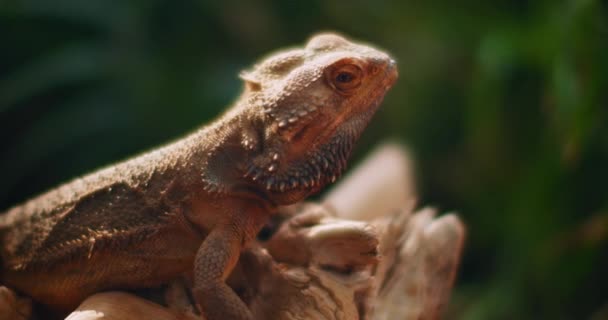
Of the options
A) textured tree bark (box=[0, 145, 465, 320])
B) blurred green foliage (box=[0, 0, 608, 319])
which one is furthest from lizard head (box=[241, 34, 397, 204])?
blurred green foliage (box=[0, 0, 608, 319])

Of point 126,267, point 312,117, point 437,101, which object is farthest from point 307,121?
point 437,101

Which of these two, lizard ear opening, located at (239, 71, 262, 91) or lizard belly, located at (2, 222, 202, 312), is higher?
lizard ear opening, located at (239, 71, 262, 91)

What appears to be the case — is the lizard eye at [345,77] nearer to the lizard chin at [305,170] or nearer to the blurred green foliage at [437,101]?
the lizard chin at [305,170]

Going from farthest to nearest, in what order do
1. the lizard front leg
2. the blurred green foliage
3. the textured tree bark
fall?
1. the blurred green foliage
2. the textured tree bark
3. the lizard front leg

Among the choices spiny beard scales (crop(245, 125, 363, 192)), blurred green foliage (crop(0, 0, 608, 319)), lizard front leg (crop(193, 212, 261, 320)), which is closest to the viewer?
lizard front leg (crop(193, 212, 261, 320))

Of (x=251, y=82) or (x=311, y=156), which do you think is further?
(x=251, y=82)

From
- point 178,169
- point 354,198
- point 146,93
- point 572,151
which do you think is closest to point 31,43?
point 146,93

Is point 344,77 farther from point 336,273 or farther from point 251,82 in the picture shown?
point 336,273

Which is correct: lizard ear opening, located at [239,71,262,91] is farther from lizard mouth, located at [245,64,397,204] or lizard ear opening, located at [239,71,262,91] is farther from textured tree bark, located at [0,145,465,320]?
textured tree bark, located at [0,145,465,320]
